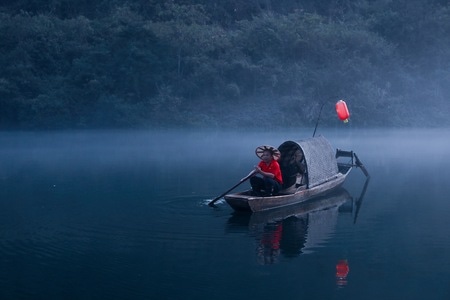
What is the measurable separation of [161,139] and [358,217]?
1750 cm

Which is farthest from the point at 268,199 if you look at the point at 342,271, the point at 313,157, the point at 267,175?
the point at 342,271

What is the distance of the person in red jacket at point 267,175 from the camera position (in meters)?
10.8

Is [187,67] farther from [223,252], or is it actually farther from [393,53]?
[223,252]

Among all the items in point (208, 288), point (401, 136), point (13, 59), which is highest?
point (13, 59)

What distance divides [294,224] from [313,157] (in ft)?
8.53

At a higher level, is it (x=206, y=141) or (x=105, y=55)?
(x=105, y=55)

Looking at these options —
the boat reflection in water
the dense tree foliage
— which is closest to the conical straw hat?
the boat reflection in water

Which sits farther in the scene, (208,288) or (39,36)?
(39,36)

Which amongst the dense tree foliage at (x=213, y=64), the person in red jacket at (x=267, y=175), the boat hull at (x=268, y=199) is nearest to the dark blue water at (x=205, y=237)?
the boat hull at (x=268, y=199)

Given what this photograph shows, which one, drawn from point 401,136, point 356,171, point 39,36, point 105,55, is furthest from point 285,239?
point 39,36

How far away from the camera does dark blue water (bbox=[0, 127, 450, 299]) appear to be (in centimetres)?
707

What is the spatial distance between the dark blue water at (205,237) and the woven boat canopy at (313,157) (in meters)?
0.49

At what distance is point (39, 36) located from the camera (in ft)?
103

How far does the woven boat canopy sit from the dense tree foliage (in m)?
14.7
